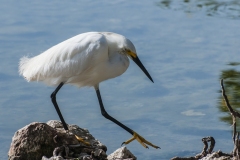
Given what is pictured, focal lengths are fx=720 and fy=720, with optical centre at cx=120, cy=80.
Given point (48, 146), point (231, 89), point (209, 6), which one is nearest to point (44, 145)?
point (48, 146)

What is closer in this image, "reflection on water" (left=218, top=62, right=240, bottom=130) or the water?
the water

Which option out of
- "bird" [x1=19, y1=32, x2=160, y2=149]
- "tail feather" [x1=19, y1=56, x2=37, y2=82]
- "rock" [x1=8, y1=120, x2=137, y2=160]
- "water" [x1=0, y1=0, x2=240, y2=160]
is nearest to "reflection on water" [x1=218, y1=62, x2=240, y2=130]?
"water" [x1=0, y1=0, x2=240, y2=160]

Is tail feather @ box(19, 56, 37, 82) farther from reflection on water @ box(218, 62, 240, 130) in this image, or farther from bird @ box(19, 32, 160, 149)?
reflection on water @ box(218, 62, 240, 130)

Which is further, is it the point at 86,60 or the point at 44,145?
the point at 86,60

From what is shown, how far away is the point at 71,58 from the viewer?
6.48m

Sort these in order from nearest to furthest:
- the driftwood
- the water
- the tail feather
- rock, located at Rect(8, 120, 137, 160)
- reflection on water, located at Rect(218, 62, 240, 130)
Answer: the driftwood < rock, located at Rect(8, 120, 137, 160) < the tail feather < the water < reflection on water, located at Rect(218, 62, 240, 130)

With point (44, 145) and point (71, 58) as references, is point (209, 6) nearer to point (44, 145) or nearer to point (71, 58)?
point (71, 58)

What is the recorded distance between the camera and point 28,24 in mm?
10680

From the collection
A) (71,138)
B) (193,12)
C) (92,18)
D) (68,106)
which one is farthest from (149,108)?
(193,12)

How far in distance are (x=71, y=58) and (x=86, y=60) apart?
0.16m

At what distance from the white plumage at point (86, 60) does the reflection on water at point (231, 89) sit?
68.6 inches

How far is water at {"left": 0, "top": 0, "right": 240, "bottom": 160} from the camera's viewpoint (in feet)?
24.4

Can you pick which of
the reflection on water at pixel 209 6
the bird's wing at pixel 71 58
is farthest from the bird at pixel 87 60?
the reflection on water at pixel 209 6

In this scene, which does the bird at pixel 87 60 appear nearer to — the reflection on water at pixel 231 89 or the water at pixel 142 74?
the water at pixel 142 74
